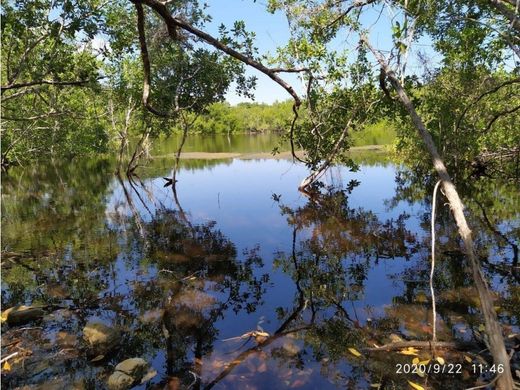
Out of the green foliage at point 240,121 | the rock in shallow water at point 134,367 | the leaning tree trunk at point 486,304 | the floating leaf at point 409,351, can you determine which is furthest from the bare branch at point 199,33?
the green foliage at point 240,121

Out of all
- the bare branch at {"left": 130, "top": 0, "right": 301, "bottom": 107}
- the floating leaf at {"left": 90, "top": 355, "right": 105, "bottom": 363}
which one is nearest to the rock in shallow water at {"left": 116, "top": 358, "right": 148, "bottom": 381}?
the floating leaf at {"left": 90, "top": 355, "right": 105, "bottom": 363}

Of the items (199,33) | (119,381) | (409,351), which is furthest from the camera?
(409,351)

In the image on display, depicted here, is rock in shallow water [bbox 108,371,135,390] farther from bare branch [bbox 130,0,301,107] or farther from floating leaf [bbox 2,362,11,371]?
bare branch [bbox 130,0,301,107]

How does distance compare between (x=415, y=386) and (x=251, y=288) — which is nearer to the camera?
(x=415, y=386)

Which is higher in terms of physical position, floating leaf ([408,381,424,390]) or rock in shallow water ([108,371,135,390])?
rock in shallow water ([108,371,135,390])

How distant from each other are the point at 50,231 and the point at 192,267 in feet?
26.1

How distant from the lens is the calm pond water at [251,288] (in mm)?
6793

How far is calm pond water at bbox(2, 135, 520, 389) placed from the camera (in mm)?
6793

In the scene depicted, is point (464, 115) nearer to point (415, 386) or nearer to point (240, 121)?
point (415, 386)

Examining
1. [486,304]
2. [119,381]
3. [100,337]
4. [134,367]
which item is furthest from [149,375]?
[486,304]

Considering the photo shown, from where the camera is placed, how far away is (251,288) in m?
10.6

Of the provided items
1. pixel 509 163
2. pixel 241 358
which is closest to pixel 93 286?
pixel 241 358

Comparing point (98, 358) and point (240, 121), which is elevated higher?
point (240, 121)

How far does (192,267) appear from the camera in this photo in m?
12.0
